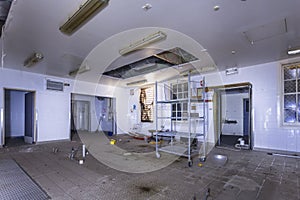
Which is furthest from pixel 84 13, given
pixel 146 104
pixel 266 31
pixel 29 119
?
pixel 146 104

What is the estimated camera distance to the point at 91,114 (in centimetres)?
1026

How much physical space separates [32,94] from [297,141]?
8.79 m

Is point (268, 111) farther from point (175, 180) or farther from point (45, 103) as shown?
point (45, 103)

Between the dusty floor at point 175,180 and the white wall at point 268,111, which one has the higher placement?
the white wall at point 268,111

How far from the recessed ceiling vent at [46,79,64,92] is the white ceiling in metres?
1.87

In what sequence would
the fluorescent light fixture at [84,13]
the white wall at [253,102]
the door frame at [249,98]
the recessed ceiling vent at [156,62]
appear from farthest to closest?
the door frame at [249,98] < the white wall at [253,102] < the recessed ceiling vent at [156,62] < the fluorescent light fixture at [84,13]

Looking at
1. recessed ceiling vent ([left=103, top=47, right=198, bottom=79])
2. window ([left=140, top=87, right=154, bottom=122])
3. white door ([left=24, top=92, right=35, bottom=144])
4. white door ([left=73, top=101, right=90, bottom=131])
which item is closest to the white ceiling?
recessed ceiling vent ([left=103, top=47, right=198, bottom=79])

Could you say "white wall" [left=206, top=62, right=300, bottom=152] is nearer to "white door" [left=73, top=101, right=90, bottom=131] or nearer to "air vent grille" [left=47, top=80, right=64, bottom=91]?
"air vent grille" [left=47, top=80, right=64, bottom=91]

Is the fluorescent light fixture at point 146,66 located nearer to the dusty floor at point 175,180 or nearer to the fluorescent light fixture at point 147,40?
the fluorescent light fixture at point 147,40

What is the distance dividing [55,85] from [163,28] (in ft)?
18.0

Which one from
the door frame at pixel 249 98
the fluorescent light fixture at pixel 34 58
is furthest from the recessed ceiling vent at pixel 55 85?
the door frame at pixel 249 98

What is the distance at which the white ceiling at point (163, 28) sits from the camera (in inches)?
94.3

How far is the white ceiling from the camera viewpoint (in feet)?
7.86

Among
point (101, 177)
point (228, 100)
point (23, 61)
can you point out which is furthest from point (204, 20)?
point (228, 100)
